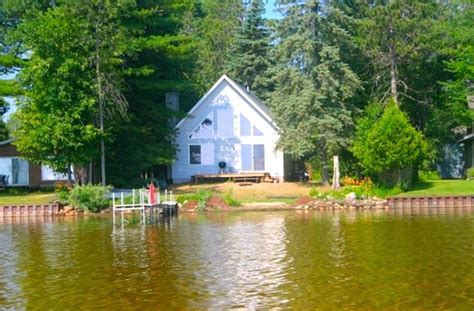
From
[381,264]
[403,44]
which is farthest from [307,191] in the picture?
[381,264]

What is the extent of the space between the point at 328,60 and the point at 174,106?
43.9 feet

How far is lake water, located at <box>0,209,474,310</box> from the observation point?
1381 centimetres

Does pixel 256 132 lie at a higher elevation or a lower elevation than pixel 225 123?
lower

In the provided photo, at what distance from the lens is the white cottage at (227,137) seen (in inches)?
1799

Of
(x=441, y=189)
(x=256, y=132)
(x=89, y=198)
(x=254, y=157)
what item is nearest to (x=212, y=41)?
(x=256, y=132)

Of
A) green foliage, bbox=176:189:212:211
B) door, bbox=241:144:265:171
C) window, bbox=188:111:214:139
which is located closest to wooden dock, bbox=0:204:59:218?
green foliage, bbox=176:189:212:211

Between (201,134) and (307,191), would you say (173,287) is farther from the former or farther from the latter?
(201,134)

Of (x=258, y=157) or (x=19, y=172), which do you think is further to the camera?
(x=258, y=157)

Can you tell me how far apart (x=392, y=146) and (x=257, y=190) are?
340 inches

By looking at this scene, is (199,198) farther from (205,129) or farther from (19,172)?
(19,172)

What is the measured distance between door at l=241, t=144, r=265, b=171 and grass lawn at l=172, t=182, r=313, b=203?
281 centimetres

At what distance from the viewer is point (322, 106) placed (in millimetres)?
41969

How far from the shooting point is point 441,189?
36.7m

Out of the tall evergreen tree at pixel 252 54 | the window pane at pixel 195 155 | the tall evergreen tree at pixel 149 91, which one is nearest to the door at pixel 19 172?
the tall evergreen tree at pixel 149 91
